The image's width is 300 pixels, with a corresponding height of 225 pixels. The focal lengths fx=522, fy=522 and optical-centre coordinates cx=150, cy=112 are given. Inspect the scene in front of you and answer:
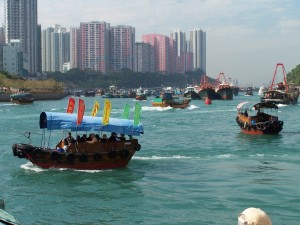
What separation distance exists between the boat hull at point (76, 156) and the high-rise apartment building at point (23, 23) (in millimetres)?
136452

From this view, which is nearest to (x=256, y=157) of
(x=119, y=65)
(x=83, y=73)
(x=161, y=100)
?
(x=161, y=100)

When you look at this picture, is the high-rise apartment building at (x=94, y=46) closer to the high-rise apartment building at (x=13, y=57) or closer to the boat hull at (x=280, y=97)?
the high-rise apartment building at (x=13, y=57)

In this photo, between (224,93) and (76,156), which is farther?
(224,93)

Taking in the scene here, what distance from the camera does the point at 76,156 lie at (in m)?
18.6

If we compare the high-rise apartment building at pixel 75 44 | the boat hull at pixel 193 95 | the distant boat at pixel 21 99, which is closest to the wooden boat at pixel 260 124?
the distant boat at pixel 21 99

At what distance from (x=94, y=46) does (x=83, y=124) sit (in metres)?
171

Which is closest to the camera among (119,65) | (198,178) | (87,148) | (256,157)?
(198,178)

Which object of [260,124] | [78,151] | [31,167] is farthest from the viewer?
[260,124]

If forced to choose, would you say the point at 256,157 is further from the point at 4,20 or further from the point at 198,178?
the point at 4,20

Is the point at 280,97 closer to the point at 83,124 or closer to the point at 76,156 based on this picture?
the point at 83,124

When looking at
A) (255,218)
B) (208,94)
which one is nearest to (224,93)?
(208,94)

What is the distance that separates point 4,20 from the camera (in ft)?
512

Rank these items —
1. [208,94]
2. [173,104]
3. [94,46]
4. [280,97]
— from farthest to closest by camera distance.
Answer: [94,46], [208,94], [280,97], [173,104]

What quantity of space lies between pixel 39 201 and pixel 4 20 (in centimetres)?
15019
